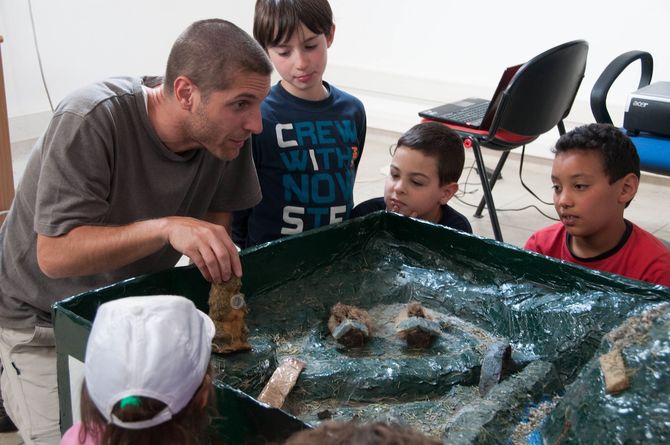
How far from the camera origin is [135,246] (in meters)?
1.58

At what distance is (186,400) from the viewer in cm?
109

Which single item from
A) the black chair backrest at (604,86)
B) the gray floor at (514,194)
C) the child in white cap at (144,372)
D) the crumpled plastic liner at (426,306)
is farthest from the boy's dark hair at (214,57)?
the gray floor at (514,194)

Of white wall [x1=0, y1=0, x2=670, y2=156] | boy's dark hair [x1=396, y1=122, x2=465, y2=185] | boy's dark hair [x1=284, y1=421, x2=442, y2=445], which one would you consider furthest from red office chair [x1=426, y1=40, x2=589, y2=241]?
boy's dark hair [x1=284, y1=421, x2=442, y2=445]

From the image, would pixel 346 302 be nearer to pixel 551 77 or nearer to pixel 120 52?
pixel 551 77

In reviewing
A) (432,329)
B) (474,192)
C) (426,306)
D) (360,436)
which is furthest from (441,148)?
(474,192)

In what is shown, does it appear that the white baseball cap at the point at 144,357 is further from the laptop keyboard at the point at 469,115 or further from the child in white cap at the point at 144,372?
the laptop keyboard at the point at 469,115

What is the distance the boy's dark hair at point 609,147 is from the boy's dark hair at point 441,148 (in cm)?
32

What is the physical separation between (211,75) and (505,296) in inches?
35.4

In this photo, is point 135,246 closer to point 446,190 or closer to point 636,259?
point 446,190

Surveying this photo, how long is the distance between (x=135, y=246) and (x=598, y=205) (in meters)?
1.24

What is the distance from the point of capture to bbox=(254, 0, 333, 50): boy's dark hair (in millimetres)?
2113

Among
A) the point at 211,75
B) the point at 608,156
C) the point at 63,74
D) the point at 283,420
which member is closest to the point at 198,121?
the point at 211,75

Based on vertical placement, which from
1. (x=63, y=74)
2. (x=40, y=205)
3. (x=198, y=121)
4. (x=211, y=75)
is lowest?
(x=63, y=74)

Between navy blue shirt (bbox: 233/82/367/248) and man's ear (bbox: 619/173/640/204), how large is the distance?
0.78 meters
